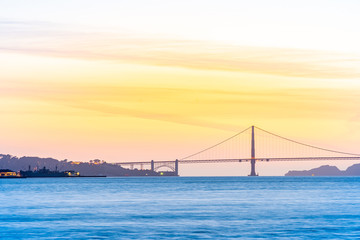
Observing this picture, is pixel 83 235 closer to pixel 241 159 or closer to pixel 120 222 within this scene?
pixel 120 222

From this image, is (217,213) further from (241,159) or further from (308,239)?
(241,159)

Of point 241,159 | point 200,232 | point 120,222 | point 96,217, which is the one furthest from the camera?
point 241,159

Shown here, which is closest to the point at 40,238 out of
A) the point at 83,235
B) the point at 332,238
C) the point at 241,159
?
the point at 83,235

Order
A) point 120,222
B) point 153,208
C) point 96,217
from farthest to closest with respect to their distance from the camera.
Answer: point 153,208, point 96,217, point 120,222

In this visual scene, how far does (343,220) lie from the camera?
1841 inches

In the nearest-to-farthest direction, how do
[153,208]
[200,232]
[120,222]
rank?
[200,232]
[120,222]
[153,208]

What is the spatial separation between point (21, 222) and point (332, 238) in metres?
20.9

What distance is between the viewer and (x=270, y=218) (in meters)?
→ 47.8

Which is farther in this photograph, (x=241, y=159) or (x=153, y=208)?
(x=241, y=159)

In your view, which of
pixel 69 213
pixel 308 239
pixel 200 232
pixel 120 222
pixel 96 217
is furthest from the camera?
pixel 69 213

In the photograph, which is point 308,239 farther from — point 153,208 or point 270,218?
point 153,208

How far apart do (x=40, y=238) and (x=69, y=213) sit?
52.6ft

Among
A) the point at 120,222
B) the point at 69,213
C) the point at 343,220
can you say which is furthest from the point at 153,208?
the point at 343,220

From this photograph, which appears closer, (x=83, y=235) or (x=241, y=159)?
(x=83, y=235)
